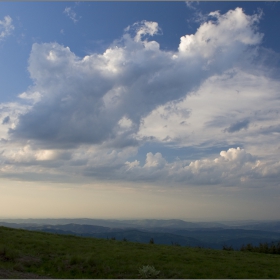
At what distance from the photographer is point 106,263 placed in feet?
81.1

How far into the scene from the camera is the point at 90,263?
24453mm

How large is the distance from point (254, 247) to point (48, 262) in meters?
34.8

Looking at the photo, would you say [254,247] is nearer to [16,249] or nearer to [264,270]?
[264,270]

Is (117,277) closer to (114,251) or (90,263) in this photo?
(90,263)

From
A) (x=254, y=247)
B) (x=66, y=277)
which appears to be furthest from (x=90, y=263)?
(x=254, y=247)

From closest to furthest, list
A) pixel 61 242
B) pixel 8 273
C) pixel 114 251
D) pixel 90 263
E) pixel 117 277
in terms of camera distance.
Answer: pixel 8 273, pixel 117 277, pixel 90 263, pixel 114 251, pixel 61 242

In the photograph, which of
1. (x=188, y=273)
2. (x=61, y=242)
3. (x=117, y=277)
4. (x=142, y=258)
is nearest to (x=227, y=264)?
(x=188, y=273)

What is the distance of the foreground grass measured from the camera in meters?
22.8

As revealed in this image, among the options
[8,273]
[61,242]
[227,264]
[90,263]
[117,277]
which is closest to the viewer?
[8,273]

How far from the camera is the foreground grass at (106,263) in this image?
22.8 meters

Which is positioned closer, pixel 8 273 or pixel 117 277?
pixel 8 273

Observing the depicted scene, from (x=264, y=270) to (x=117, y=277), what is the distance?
12.4 m

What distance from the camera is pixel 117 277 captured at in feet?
73.2

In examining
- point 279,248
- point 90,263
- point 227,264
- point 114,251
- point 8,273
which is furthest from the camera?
point 279,248
